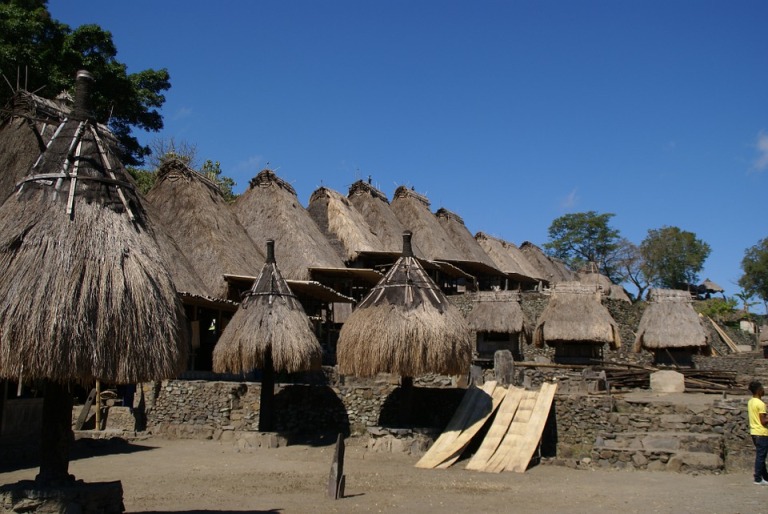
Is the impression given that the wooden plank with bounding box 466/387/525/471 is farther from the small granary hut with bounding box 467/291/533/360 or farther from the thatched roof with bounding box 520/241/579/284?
the thatched roof with bounding box 520/241/579/284

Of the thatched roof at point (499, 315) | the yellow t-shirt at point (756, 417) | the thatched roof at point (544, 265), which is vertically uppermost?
the thatched roof at point (544, 265)

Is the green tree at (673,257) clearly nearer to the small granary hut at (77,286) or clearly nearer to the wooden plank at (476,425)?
the wooden plank at (476,425)

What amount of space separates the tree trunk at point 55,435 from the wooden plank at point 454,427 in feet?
21.2

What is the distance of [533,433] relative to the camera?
12492mm

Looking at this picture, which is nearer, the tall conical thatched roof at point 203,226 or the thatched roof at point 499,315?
the tall conical thatched roof at point 203,226

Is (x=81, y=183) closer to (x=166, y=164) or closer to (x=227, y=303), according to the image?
(x=227, y=303)

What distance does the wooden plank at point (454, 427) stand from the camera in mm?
11906

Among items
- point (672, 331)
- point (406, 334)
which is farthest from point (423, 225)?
point (406, 334)

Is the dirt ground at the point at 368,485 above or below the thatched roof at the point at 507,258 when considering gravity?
below

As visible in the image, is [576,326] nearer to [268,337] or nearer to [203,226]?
[203,226]

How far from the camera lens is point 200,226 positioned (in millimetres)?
19734

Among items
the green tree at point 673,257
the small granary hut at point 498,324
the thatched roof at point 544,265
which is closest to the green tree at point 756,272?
the green tree at point 673,257

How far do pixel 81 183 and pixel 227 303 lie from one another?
414 inches

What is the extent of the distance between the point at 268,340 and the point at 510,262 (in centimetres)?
2721
